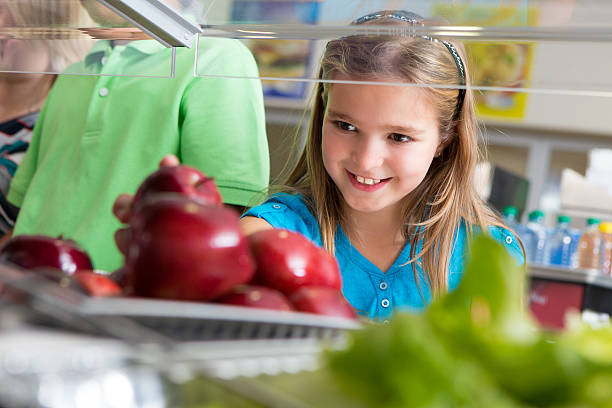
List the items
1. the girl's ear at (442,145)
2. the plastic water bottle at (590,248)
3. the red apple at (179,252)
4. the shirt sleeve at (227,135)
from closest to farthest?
the red apple at (179,252)
the shirt sleeve at (227,135)
the girl's ear at (442,145)
the plastic water bottle at (590,248)

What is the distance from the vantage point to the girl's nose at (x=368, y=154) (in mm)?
1171

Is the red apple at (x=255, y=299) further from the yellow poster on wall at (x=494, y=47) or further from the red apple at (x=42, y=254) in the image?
the yellow poster on wall at (x=494, y=47)

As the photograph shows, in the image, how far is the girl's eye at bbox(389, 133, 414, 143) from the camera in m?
1.19

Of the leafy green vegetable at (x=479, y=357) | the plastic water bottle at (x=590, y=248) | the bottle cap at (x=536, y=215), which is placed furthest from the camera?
the plastic water bottle at (x=590, y=248)

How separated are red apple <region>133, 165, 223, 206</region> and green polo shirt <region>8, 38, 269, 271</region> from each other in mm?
605

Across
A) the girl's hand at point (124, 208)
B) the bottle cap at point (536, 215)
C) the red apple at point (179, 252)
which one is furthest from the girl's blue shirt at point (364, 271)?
the bottle cap at point (536, 215)

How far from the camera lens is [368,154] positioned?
3.85 ft

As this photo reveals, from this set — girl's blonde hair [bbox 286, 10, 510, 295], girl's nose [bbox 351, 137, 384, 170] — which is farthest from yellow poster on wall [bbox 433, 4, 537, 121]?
girl's blonde hair [bbox 286, 10, 510, 295]

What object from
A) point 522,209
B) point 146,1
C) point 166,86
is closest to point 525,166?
point 522,209

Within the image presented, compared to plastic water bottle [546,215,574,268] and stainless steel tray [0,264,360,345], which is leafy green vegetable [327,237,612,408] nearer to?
stainless steel tray [0,264,360,345]

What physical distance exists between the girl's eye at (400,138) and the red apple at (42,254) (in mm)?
753

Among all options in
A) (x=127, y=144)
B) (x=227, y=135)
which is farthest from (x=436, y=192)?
(x=127, y=144)

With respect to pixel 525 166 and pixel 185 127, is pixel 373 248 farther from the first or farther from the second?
pixel 525 166

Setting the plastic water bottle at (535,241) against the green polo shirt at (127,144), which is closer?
the green polo shirt at (127,144)
